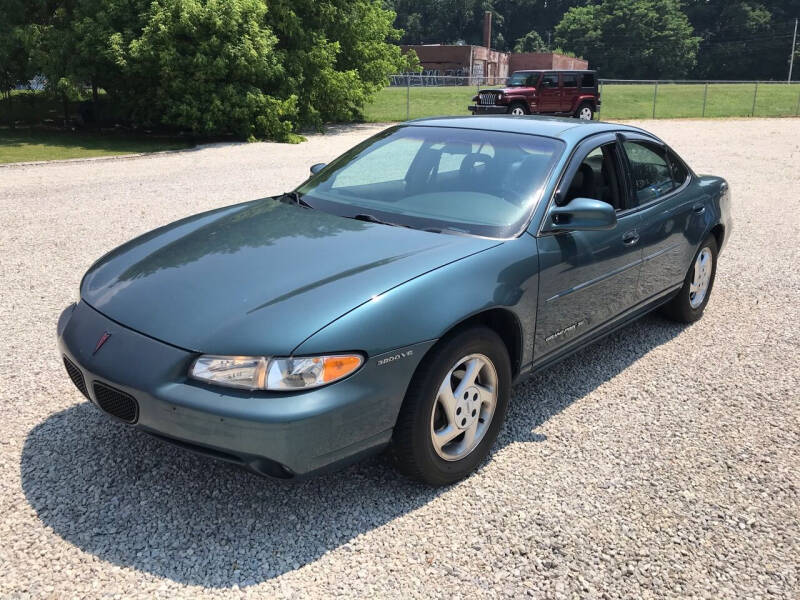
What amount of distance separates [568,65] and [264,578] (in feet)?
278

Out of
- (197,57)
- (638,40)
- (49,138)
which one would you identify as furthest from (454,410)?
(638,40)

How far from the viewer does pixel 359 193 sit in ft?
13.1

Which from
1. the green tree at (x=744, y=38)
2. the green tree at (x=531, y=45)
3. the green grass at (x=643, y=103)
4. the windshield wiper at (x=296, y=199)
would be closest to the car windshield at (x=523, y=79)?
the green grass at (x=643, y=103)

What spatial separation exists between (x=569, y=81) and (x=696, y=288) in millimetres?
22107

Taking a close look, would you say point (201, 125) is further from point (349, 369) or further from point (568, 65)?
point (568, 65)

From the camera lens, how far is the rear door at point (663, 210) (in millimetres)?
4332

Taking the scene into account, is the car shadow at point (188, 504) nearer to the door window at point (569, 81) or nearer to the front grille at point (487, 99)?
the front grille at point (487, 99)

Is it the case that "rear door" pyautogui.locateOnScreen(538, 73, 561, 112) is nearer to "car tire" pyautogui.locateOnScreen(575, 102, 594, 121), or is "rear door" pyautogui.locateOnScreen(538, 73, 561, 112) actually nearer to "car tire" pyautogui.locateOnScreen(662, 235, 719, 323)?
"car tire" pyautogui.locateOnScreen(575, 102, 594, 121)

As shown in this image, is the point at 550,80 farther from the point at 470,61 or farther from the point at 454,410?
the point at 470,61

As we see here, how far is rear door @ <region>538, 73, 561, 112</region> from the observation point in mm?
25328

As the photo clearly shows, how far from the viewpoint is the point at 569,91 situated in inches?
1014

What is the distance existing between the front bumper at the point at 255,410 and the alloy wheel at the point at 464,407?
0.29m

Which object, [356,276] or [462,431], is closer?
[356,276]

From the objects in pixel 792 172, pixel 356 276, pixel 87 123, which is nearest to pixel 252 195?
pixel 356 276
